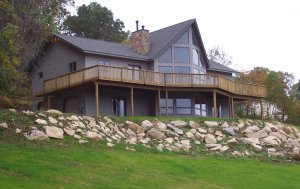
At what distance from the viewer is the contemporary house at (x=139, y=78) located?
35.3 meters

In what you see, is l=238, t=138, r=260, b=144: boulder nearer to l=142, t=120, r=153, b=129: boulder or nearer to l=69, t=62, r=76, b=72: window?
l=142, t=120, r=153, b=129: boulder

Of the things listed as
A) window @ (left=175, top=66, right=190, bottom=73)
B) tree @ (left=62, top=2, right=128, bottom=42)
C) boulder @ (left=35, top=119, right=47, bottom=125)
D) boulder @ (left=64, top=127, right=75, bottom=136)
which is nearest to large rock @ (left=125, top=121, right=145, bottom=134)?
boulder @ (left=64, top=127, right=75, bottom=136)

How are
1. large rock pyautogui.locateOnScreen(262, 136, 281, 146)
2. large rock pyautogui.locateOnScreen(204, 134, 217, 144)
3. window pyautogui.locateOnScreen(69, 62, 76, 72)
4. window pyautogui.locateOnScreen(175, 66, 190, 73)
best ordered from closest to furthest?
large rock pyautogui.locateOnScreen(204, 134, 217, 144) < large rock pyautogui.locateOnScreen(262, 136, 281, 146) < window pyautogui.locateOnScreen(69, 62, 76, 72) < window pyautogui.locateOnScreen(175, 66, 190, 73)

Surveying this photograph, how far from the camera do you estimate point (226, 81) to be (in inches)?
1545

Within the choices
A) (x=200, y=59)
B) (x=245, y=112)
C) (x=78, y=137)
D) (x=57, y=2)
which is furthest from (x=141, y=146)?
(x=245, y=112)

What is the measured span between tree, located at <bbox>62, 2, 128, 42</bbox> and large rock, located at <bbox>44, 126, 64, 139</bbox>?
43.3m

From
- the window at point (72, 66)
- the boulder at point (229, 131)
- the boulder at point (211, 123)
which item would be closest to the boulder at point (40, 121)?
the boulder at point (211, 123)

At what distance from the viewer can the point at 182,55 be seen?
135 feet

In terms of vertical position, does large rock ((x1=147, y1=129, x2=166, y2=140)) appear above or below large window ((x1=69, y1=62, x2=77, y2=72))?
below

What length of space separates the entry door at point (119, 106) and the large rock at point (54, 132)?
1304cm

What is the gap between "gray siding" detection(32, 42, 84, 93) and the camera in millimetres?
38756

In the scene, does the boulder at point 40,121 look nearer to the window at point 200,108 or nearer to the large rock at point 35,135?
the large rock at point 35,135

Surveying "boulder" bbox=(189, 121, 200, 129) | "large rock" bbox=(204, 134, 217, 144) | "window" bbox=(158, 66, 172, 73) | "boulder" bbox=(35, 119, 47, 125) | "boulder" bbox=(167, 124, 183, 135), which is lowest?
"large rock" bbox=(204, 134, 217, 144)

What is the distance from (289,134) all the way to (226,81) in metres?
6.53
